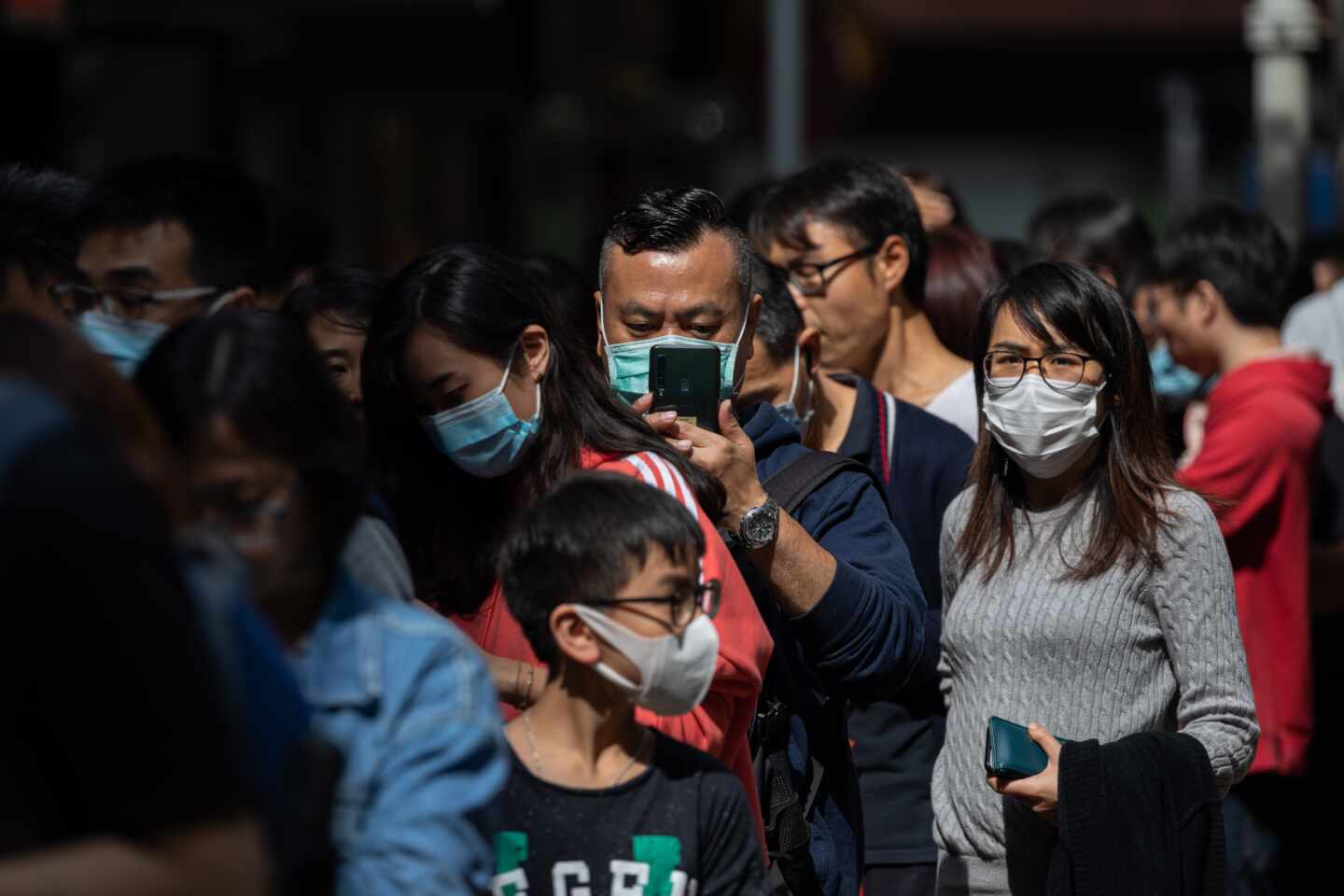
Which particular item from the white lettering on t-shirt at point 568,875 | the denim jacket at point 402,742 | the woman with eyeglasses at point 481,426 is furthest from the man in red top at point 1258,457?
the denim jacket at point 402,742

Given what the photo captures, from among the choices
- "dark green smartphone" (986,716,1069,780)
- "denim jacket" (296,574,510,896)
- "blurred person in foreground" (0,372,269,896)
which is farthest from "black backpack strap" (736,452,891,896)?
"blurred person in foreground" (0,372,269,896)

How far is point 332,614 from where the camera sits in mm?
2334

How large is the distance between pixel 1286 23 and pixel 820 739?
19.5 ft

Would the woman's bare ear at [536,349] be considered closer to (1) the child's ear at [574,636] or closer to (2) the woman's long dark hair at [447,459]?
(2) the woman's long dark hair at [447,459]

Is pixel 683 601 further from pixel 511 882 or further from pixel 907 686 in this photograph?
pixel 907 686

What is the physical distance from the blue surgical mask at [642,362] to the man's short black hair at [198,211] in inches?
51.3

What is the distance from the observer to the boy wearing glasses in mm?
2688

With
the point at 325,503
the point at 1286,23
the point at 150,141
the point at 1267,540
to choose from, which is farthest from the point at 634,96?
the point at 325,503

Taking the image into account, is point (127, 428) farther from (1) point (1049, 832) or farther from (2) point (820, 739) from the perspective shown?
(1) point (1049, 832)

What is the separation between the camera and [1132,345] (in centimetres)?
382

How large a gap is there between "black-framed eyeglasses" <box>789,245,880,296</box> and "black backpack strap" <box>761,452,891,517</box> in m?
1.45

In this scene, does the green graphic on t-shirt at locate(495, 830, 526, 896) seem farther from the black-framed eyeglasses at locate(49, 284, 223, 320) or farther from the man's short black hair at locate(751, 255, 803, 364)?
the black-framed eyeglasses at locate(49, 284, 223, 320)

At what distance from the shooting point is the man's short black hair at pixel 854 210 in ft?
16.5

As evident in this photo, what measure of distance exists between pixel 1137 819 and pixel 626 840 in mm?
1185
